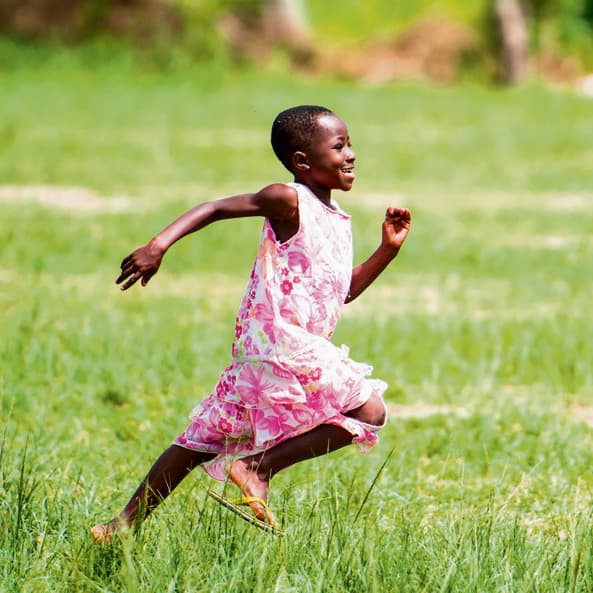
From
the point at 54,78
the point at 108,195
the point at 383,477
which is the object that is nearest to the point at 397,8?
the point at 54,78

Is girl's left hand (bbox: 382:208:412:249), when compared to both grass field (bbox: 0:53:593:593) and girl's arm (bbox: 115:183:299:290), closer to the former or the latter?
girl's arm (bbox: 115:183:299:290)

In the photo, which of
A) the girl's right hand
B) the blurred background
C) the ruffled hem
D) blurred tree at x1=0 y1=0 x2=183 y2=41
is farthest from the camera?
blurred tree at x1=0 y1=0 x2=183 y2=41

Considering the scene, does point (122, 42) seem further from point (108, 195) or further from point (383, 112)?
point (108, 195)

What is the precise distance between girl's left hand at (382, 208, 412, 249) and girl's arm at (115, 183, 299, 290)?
33 cm

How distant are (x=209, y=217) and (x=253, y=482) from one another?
0.78 m

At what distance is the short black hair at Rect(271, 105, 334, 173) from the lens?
13.3 ft


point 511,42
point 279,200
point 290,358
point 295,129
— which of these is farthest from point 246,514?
point 511,42

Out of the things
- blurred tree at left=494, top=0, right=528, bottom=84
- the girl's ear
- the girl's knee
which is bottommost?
the girl's knee

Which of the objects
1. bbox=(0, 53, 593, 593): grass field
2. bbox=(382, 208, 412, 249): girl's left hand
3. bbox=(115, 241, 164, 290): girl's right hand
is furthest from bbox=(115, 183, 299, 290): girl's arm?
bbox=(0, 53, 593, 593): grass field

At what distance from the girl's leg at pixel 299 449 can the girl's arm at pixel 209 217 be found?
59 centimetres

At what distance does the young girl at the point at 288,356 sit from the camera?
3922 mm

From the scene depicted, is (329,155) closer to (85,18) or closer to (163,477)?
(163,477)

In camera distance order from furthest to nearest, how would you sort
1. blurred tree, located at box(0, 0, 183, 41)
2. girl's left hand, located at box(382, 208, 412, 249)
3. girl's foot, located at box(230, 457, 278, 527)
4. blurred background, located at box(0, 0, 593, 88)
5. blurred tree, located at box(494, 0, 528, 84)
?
blurred tree, located at box(0, 0, 183, 41) < blurred background, located at box(0, 0, 593, 88) < blurred tree, located at box(494, 0, 528, 84) < girl's left hand, located at box(382, 208, 412, 249) < girl's foot, located at box(230, 457, 278, 527)

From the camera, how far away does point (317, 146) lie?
4.05m
